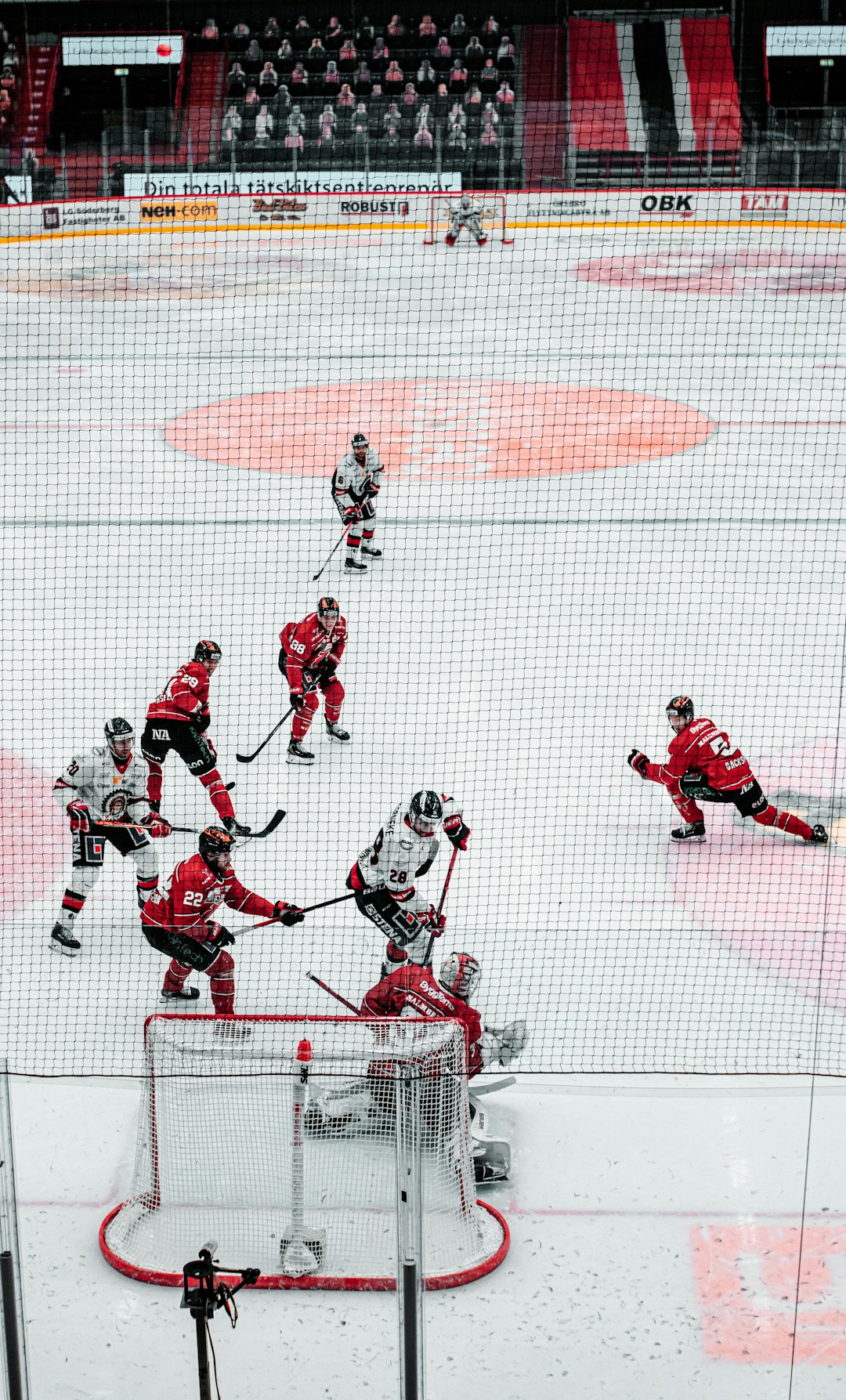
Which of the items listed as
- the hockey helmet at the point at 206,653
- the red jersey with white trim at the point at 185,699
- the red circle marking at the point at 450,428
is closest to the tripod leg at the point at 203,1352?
the red jersey with white trim at the point at 185,699

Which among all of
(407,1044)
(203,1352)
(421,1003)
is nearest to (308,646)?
(421,1003)

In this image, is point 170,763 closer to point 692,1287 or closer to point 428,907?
point 428,907

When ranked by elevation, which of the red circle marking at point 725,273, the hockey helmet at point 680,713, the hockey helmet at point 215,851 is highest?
the red circle marking at point 725,273

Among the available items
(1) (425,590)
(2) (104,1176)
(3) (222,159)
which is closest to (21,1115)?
(2) (104,1176)

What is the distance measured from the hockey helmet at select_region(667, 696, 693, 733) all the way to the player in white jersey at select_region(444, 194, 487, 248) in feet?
58.1

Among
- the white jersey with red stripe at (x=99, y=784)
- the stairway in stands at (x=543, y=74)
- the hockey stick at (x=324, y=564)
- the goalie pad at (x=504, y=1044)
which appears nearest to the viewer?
the goalie pad at (x=504, y=1044)

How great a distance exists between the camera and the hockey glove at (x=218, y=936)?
6191 mm

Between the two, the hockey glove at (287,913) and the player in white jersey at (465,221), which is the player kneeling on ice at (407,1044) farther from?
the player in white jersey at (465,221)

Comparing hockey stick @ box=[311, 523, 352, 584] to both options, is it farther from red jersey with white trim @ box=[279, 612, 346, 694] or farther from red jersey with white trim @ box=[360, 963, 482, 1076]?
red jersey with white trim @ box=[360, 963, 482, 1076]

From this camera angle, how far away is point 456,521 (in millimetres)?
13484

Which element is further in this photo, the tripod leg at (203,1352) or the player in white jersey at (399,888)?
the player in white jersey at (399,888)

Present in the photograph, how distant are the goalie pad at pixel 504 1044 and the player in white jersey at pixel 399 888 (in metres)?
0.63

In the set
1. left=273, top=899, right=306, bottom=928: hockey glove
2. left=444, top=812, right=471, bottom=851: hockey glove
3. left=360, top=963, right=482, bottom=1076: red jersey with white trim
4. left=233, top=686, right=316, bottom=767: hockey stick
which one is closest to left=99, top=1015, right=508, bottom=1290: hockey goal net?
left=360, top=963, right=482, bottom=1076: red jersey with white trim

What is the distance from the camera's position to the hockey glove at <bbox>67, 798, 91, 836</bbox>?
6.86 meters
